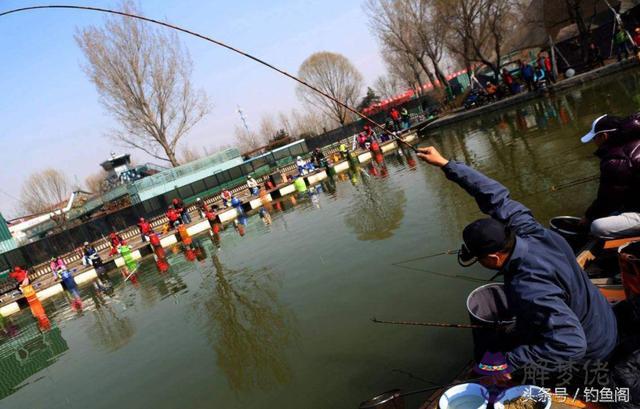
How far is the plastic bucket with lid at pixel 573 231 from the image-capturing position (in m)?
5.32

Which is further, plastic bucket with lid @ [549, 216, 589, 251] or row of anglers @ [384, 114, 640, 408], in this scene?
plastic bucket with lid @ [549, 216, 589, 251]

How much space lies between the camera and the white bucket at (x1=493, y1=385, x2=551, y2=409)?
2846mm

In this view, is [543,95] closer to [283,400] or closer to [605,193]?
[605,193]

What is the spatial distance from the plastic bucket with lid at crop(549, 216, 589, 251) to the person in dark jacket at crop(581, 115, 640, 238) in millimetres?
559

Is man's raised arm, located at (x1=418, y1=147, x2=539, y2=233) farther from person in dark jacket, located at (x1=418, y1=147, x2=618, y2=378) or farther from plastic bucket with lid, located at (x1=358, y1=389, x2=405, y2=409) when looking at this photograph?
plastic bucket with lid, located at (x1=358, y1=389, x2=405, y2=409)

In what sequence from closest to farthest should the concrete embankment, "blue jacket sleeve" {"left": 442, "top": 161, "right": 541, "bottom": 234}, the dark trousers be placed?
"blue jacket sleeve" {"left": 442, "top": 161, "right": 541, "bottom": 234}
the concrete embankment
the dark trousers

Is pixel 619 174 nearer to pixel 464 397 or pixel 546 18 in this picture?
pixel 464 397

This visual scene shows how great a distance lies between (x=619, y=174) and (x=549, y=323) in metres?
2.97

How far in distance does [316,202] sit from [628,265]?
15826mm

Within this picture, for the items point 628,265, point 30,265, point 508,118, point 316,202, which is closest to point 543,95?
point 508,118

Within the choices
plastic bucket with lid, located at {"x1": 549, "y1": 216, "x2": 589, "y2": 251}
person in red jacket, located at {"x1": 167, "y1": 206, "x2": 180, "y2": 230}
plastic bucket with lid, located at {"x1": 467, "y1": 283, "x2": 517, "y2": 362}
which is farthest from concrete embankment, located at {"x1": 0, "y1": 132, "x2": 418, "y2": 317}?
plastic bucket with lid, located at {"x1": 467, "y1": 283, "x2": 517, "y2": 362}

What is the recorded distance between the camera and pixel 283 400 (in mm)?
5672

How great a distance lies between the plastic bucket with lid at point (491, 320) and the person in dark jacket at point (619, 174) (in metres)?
1.74

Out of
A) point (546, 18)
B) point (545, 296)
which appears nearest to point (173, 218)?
point (545, 296)
